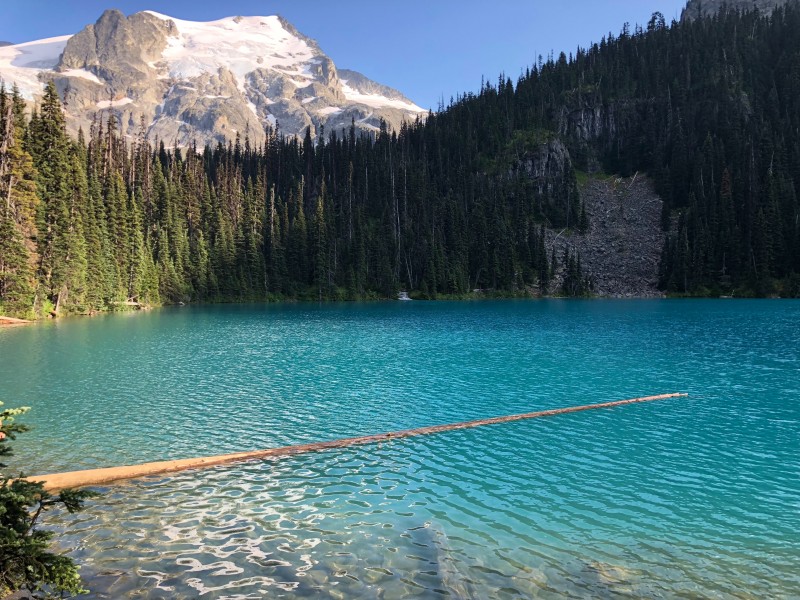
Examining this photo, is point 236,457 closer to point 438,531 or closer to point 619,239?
point 438,531

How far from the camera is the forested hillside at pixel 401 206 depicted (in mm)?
79188

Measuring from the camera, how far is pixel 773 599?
998 centimetres

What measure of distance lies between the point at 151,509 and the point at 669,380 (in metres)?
30.2

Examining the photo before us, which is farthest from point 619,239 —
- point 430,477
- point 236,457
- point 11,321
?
point 236,457

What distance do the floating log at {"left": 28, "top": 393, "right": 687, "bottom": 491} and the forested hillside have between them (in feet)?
193

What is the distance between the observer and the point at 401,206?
173 meters

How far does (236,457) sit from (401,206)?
525 ft

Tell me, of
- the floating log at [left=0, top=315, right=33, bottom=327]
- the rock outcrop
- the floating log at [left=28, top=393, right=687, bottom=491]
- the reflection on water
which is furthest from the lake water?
the rock outcrop

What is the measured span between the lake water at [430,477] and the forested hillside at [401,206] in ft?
162

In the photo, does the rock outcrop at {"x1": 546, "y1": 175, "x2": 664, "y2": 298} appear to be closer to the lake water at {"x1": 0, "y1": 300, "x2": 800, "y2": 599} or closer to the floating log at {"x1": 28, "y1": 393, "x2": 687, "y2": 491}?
the lake water at {"x1": 0, "y1": 300, "x2": 800, "y2": 599}

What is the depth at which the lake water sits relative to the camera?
10.7 meters

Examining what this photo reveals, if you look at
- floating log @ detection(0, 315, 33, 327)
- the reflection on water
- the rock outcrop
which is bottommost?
the reflection on water

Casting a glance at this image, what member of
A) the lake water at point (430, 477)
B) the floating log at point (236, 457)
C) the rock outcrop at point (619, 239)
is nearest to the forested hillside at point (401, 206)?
the rock outcrop at point (619, 239)

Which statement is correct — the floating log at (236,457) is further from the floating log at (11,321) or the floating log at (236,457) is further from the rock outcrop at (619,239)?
the rock outcrop at (619,239)
